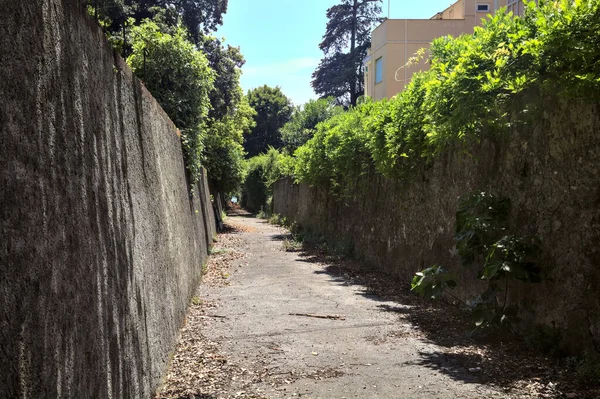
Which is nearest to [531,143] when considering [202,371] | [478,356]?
[478,356]

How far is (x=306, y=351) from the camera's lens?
5.58m

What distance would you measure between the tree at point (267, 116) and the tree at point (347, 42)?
245 inches

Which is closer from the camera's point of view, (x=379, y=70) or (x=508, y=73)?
(x=508, y=73)

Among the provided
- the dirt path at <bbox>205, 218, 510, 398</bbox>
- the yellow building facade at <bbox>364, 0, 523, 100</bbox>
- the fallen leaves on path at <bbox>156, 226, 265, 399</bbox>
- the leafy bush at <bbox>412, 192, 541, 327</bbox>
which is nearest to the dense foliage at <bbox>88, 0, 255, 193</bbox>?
the fallen leaves on path at <bbox>156, 226, 265, 399</bbox>

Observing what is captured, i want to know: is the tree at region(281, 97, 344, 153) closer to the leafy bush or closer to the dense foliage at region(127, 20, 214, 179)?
the dense foliage at region(127, 20, 214, 179)

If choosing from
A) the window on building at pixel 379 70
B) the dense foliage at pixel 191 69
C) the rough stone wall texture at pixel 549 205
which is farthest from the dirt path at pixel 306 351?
the window on building at pixel 379 70

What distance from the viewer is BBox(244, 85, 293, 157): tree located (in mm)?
50344

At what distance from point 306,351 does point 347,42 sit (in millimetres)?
42171

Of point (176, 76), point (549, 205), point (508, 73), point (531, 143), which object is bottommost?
point (549, 205)

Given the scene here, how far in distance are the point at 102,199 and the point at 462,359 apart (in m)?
3.64

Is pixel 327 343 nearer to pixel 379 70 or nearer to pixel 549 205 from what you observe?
pixel 549 205

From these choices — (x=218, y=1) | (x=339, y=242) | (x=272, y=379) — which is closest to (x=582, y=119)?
(x=272, y=379)

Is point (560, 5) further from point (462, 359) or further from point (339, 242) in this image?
point (339, 242)

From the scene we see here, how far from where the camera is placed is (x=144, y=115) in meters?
5.35
